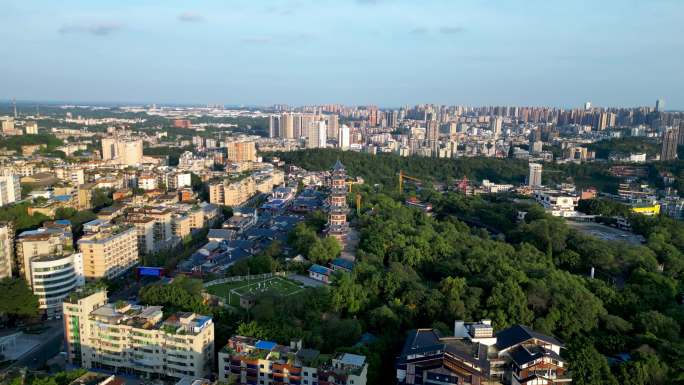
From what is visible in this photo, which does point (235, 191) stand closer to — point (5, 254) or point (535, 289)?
point (5, 254)

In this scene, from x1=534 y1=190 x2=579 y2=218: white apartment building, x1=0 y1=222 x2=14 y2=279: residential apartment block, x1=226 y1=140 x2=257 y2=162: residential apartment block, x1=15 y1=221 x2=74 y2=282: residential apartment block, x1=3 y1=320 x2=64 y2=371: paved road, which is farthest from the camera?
x1=226 y1=140 x2=257 y2=162: residential apartment block

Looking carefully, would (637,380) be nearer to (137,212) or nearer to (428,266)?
(428,266)

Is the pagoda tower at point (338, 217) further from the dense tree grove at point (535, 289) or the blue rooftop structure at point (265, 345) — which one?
the blue rooftop structure at point (265, 345)

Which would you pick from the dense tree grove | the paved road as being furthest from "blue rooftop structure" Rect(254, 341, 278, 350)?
the paved road

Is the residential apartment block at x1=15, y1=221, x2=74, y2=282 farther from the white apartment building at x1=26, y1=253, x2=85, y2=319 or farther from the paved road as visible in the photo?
the paved road

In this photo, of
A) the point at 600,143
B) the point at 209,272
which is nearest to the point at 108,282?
the point at 209,272
